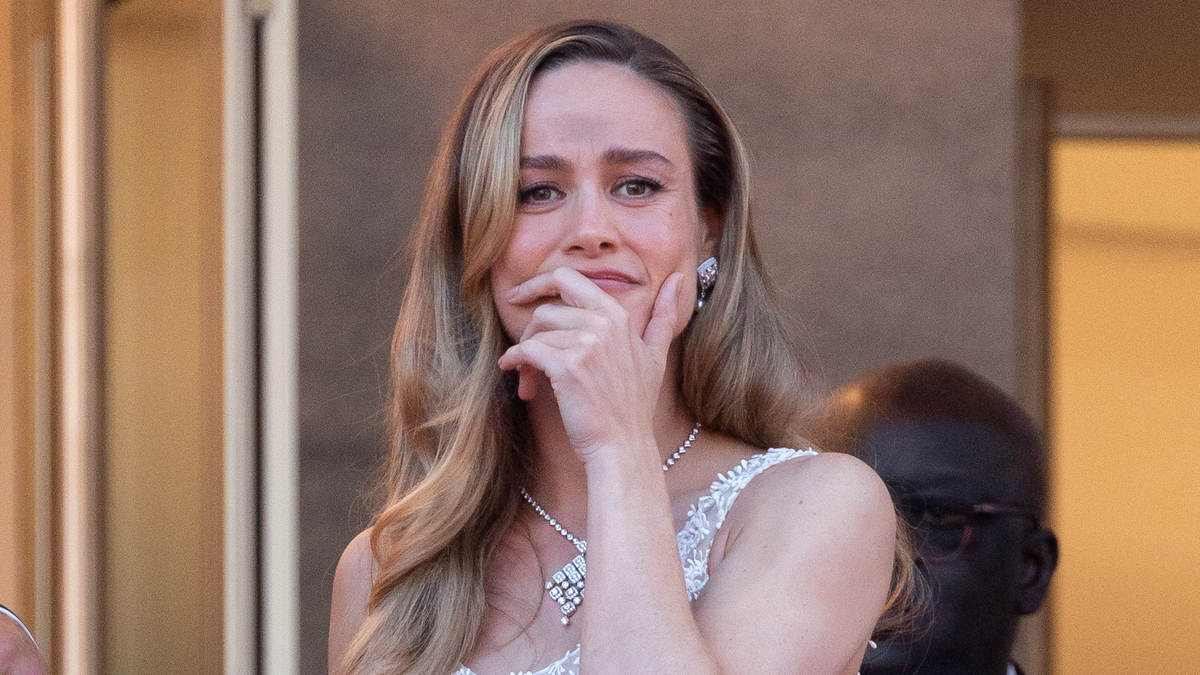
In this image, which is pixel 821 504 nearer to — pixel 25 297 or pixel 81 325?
pixel 81 325

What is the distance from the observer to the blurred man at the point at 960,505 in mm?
2461

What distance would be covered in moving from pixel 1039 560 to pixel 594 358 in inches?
50.6

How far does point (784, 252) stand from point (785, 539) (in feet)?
5.18

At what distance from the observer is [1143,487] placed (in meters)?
2.58

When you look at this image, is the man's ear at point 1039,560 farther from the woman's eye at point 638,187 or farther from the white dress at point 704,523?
the woman's eye at point 638,187

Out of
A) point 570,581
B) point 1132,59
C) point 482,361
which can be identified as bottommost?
point 570,581

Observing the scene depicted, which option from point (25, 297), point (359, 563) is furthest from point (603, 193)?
point (25, 297)

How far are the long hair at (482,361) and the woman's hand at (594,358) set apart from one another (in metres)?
Result: 0.16

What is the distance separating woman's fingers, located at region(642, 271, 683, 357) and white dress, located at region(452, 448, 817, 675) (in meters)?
0.20

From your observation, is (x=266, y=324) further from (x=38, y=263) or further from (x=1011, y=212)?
(x=1011, y=212)

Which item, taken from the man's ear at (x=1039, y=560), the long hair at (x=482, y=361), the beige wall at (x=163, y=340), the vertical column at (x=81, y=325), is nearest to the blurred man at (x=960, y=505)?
the man's ear at (x=1039, y=560)

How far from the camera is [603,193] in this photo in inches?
71.4

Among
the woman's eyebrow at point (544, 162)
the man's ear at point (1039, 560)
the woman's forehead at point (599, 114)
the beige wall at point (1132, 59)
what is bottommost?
the man's ear at point (1039, 560)

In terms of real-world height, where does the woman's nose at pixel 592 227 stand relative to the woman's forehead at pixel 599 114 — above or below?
below
